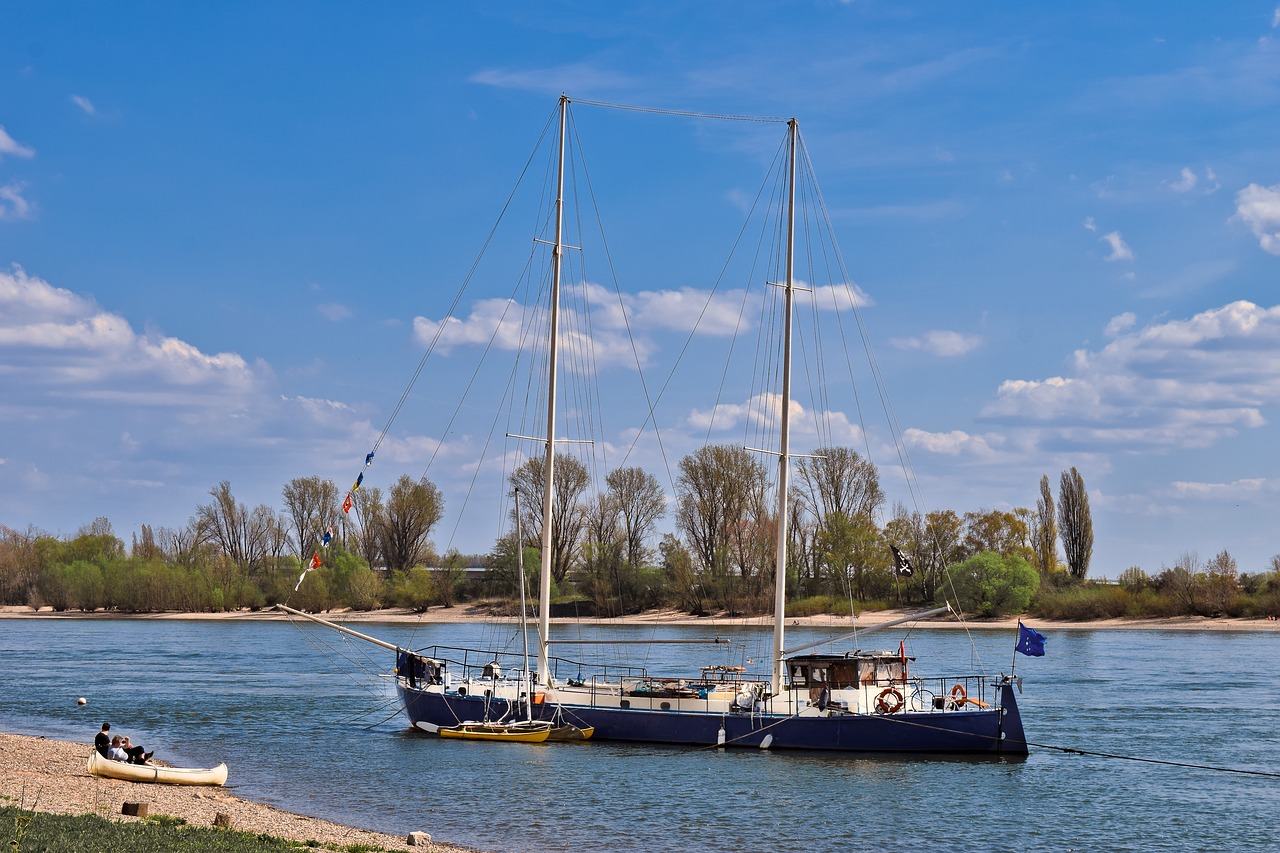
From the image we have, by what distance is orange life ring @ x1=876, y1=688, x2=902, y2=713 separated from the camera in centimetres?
4369

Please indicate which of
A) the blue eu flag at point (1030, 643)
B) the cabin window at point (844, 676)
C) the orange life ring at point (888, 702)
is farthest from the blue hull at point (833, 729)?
the blue eu flag at point (1030, 643)

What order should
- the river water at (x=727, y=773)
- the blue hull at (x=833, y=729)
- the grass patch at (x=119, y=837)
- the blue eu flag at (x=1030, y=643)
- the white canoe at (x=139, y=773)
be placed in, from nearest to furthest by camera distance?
1. the grass patch at (x=119, y=837)
2. the river water at (x=727, y=773)
3. the white canoe at (x=139, y=773)
4. the blue eu flag at (x=1030, y=643)
5. the blue hull at (x=833, y=729)

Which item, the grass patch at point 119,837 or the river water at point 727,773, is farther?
the river water at point 727,773

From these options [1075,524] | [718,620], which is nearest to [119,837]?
[718,620]

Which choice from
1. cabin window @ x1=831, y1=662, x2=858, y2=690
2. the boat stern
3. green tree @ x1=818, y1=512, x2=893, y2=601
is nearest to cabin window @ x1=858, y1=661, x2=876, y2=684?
cabin window @ x1=831, y1=662, x2=858, y2=690

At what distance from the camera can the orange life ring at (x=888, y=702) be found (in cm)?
4369

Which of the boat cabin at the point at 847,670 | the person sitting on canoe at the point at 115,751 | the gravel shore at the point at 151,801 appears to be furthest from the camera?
the boat cabin at the point at 847,670

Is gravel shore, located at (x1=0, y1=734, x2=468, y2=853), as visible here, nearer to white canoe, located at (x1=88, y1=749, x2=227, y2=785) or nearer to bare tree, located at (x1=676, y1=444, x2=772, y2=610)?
white canoe, located at (x1=88, y1=749, x2=227, y2=785)

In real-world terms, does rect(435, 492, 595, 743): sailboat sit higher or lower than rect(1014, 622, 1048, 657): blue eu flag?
lower

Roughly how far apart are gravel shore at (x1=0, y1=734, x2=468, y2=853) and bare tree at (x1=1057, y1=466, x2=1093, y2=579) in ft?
421

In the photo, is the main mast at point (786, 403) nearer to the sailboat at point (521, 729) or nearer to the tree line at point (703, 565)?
the sailboat at point (521, 729)

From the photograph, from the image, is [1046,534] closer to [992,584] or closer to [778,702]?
[992,584]

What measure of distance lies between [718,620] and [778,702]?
84.9 m

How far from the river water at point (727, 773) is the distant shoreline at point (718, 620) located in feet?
115
